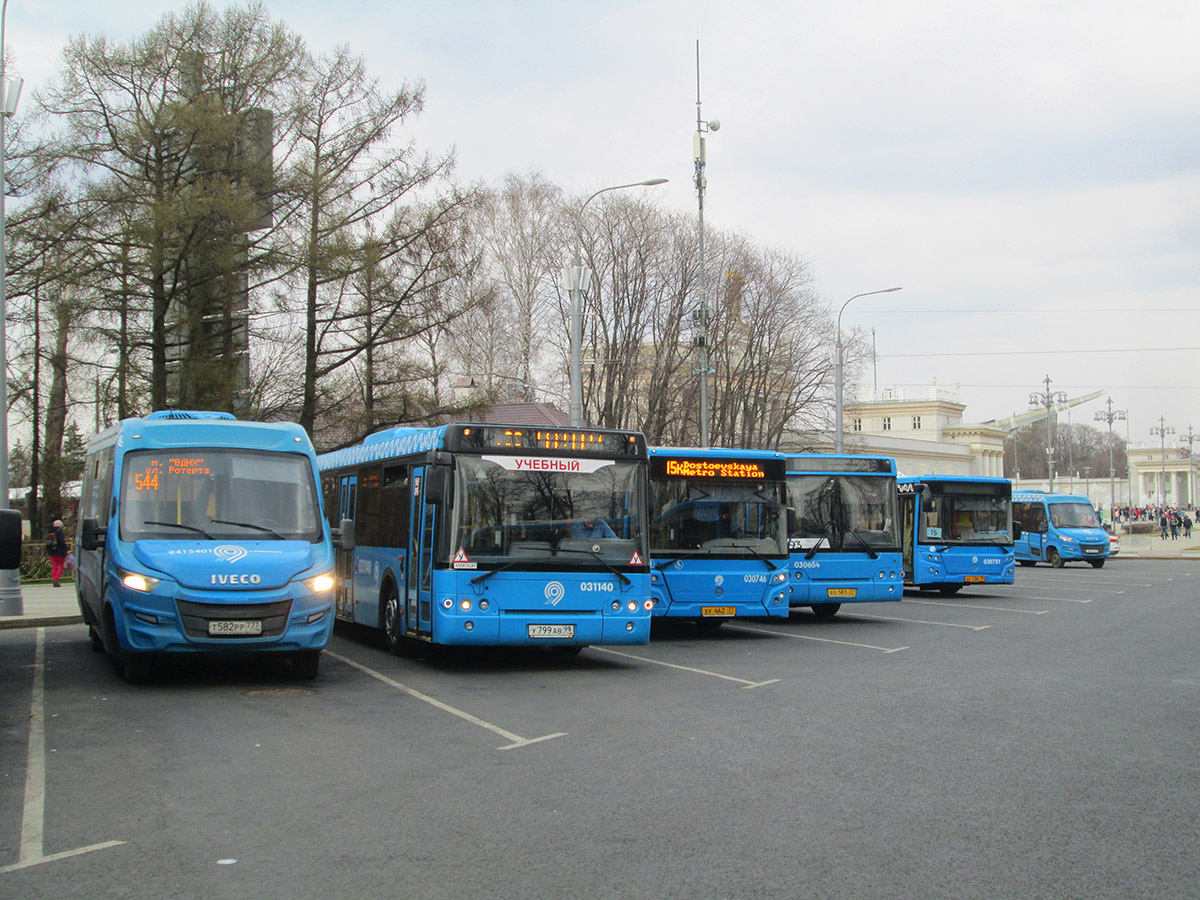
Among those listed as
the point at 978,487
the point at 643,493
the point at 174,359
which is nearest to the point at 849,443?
the point at 978,487

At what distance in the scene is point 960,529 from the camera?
1051 inches

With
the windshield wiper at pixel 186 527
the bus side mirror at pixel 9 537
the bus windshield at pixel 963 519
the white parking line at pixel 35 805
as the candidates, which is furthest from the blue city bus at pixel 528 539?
the bus windshield at pixel 963 519

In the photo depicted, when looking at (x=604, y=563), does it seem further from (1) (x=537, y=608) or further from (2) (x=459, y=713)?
(2) (x=459, y=713)

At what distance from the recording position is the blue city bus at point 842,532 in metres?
20.0

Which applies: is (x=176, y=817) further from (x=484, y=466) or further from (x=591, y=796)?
(x=484, y=466)

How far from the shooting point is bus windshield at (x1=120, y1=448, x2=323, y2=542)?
11859 millimetres

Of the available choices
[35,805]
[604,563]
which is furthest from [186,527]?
[35,805]

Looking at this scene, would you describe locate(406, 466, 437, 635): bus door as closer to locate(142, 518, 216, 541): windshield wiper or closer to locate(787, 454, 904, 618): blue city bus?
locate(142, 518, 216, 541): windshield wiper

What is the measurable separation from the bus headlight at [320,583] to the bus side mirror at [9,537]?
3231mm

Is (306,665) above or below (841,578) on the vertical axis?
below

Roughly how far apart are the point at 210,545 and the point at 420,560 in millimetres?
2545

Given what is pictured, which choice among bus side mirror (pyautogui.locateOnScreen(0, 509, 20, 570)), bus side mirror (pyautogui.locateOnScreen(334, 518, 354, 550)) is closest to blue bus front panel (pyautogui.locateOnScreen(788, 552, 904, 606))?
bus side mirror (pyautogui.locateOnScreen(334, 518, 354, 550))

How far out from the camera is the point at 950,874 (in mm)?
5598

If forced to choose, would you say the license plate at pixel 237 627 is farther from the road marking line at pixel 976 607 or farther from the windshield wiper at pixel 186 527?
the road marking line at pixel 976 607
